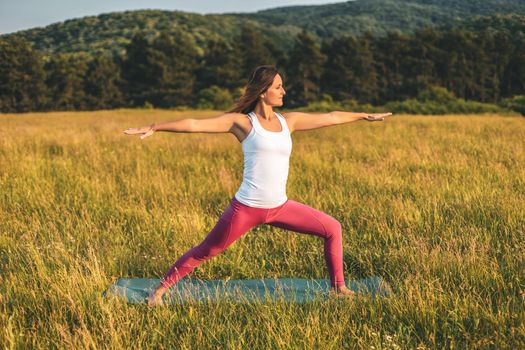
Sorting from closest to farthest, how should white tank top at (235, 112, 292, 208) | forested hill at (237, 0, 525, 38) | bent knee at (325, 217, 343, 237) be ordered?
white tank top at (235, 112, 292, 208) → bent knee at (325, 217, 343, 237) → forested hill at (237, 0, 525, 38)

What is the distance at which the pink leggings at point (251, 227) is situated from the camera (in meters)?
3.34

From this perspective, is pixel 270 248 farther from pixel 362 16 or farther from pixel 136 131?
pixel 362 16

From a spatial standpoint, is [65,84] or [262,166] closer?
[262,166]

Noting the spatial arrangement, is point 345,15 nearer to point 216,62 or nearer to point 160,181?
point 216,62

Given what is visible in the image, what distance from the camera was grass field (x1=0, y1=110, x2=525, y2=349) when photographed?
285 centimetres

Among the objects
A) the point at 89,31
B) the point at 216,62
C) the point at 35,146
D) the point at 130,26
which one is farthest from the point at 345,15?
the point at 35,146

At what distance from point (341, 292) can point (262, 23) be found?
508ft

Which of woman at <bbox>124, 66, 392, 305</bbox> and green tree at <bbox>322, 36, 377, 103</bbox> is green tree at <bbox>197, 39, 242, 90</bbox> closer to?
green tree at <bbox>322, 36, 377, 103</bbox>

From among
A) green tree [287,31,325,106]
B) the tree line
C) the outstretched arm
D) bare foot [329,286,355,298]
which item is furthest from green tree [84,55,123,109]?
bare foot [329,286,355,298]

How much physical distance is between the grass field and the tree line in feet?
135

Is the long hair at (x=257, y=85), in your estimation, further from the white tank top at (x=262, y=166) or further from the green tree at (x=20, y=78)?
the green tree at (x=20, y=78)

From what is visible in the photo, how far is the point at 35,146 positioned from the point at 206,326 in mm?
9310

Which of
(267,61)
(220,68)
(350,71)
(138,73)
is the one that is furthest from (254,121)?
(138,73)

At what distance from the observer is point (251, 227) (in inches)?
133
